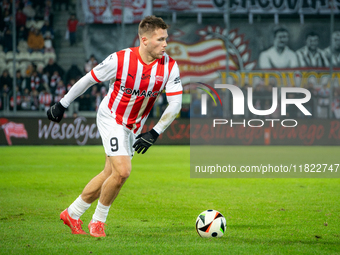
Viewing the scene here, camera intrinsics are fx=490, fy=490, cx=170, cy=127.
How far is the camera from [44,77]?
2255cm

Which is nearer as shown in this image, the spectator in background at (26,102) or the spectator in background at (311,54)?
the spectator in background at (26,102)

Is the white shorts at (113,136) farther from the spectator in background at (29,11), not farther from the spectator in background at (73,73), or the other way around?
the spectator in background at (29,11)

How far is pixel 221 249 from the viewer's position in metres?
4.36

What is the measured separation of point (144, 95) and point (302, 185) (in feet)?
17.9

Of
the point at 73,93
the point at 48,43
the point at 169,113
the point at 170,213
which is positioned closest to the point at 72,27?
the point at 48,43

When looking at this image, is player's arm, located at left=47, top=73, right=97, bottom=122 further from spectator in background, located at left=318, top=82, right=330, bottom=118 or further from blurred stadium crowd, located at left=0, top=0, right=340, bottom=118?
spectator in background, located at left=318, top=82, right=330, bottom=118

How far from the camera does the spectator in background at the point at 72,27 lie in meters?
26.2

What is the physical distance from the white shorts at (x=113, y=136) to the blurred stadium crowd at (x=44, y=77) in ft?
51.8

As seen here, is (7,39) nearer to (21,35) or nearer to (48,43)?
(21,35)

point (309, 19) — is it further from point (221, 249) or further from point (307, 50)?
point (221, 249)

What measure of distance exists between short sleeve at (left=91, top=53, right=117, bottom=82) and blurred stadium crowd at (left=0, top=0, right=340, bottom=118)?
628 inches

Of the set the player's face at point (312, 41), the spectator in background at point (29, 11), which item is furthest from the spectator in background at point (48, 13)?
the player's face at point (312, 41)

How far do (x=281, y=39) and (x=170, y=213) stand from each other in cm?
2529

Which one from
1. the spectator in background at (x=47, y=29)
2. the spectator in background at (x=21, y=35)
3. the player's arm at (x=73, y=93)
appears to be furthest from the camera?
the spectator in background at (x=47, y=29)
